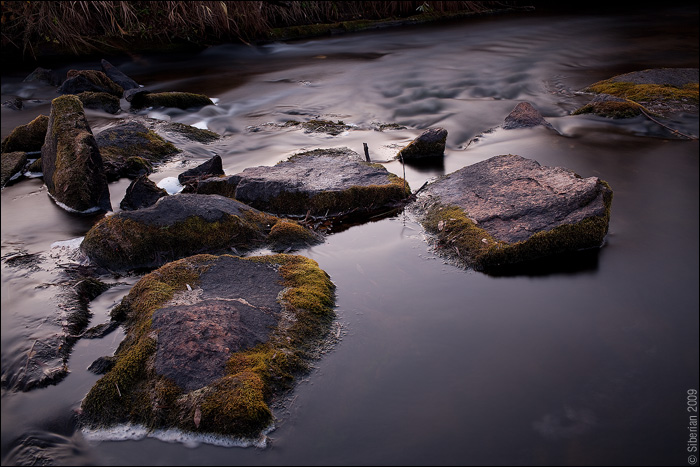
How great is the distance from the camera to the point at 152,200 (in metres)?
6.42

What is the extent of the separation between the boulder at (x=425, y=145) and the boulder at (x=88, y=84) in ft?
24.6

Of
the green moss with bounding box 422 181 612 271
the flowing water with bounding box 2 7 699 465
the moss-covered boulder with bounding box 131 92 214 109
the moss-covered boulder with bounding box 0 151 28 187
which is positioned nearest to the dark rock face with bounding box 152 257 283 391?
the flowing water with bounding box 2 7 699 465

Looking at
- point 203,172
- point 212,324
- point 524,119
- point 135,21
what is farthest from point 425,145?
point 135,21

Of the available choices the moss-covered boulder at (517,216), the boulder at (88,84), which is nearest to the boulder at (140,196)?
the moss-covered boulder at (517,216)

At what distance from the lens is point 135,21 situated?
1634cm

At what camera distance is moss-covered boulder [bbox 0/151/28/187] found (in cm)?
779

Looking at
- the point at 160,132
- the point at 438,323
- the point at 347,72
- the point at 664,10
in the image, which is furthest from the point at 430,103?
the point at 664,10

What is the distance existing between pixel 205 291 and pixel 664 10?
22181 mm

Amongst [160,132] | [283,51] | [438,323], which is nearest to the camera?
[438,323]

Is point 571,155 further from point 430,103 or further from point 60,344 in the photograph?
point 60,344

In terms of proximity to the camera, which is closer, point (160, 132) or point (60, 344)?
point (60, 344)

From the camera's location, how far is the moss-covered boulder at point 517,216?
16.4ft

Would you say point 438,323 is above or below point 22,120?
below

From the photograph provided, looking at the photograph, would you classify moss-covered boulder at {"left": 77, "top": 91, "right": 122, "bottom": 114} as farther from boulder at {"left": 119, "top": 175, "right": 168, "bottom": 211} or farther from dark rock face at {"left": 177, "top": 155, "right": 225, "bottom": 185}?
boulder at {"left": 119, "top": 175, "right": 168, "bottom": 211}
